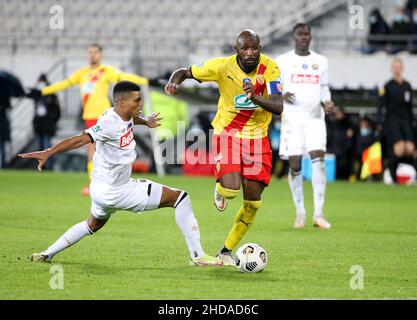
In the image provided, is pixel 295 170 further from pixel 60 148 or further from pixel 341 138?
pixel 341 138

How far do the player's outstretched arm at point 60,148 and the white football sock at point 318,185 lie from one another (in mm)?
5379

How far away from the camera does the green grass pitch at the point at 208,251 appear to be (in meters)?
7.72

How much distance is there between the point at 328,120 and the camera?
2498 centimetres

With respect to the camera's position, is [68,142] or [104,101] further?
[104,101]

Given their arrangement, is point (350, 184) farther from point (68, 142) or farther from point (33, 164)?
point (68, 142)

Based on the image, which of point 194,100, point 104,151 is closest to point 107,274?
point 104,151

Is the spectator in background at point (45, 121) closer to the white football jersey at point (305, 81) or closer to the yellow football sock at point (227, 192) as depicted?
the white football jersey at point (305, 81)

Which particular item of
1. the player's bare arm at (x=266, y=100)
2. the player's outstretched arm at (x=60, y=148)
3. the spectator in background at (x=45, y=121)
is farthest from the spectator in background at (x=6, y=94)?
the player's outstretched arm at (x=60, y=148)

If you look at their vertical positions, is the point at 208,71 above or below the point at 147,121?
above

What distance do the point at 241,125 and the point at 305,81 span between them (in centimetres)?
407

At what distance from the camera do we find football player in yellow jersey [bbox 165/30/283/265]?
9320mm

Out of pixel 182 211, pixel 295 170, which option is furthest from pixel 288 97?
pixel 182 211

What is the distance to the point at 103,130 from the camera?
8.73 metres
